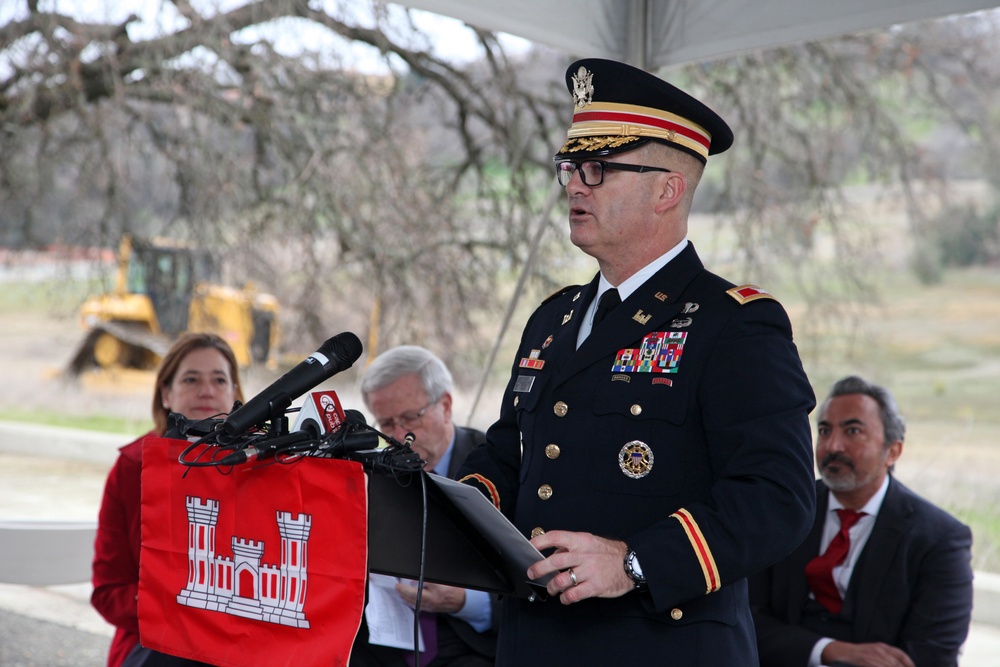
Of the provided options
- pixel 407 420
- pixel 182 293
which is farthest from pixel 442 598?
pixel 182 293

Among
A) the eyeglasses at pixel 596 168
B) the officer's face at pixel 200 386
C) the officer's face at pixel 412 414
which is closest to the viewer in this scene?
the eyeglasses at pixel 596 168

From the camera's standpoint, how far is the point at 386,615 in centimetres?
276

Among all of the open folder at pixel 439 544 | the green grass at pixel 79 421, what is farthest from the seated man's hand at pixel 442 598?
the green grass at pixel 79 421

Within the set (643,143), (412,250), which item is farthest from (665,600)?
(412,250)

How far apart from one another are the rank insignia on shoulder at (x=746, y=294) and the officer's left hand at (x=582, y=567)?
471 mm

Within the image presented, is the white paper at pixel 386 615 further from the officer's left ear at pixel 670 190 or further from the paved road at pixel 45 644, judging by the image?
the paved road at pixel 45 644

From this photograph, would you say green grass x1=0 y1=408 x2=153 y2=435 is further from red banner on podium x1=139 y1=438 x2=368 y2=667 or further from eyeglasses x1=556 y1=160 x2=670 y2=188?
eyeglasses x1=556 y1=160 x2=670 y2=188

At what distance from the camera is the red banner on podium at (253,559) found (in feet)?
5.44

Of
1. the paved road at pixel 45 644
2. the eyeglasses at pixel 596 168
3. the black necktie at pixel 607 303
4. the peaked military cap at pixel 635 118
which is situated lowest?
the paved road at pixel 45 644

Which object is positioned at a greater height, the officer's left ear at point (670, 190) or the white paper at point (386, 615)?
the officer's left ear at point (670, 190)

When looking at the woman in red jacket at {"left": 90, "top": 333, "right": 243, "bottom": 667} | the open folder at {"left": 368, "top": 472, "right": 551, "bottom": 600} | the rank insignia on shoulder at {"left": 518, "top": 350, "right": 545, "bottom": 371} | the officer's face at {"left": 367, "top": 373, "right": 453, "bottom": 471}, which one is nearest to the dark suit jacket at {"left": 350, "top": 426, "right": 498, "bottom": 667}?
the officer's face at {"left": 367, "top": 373, "right": 453, "bottom": 471}

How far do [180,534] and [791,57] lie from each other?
5616 mm

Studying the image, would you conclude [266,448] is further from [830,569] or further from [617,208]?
[830,569]

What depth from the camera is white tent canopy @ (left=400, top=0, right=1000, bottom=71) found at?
3.01 meters
